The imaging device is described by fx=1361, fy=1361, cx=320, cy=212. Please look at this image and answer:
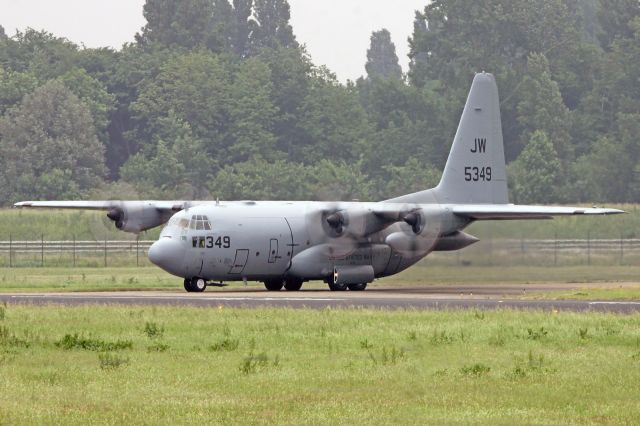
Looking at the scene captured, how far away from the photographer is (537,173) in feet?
338

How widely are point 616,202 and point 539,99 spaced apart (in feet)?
47.2

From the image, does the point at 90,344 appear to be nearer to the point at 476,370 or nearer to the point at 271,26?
the point at 476,370

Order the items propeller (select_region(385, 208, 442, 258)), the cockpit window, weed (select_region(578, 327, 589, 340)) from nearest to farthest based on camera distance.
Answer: weed (select_region(578, 327, 589, 340)), the cockpit window, propeller (select_region(385, 208, 442, 258))

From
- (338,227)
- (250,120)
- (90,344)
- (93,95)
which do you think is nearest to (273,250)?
(338,227)

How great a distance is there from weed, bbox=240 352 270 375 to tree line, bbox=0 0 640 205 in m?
74.4

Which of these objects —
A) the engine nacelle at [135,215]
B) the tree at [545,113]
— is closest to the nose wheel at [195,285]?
the engine nacelle at [135,215]

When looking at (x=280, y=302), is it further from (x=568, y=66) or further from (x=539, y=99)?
(x=568, y=66)

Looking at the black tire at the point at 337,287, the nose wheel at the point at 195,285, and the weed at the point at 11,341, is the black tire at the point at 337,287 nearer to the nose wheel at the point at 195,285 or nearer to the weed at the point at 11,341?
the nose wheel at the point at 195,285

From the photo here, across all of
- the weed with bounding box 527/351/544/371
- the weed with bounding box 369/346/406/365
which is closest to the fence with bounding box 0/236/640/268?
the weed with bounding box 369/346/406/365

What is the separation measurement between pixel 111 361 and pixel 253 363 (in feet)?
8.46

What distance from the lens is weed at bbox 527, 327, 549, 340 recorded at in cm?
2902

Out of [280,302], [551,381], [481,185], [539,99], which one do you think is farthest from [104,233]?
[551,381]

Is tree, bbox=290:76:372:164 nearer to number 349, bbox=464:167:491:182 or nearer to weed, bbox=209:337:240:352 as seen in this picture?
number 349, bbox=464:167:491:182

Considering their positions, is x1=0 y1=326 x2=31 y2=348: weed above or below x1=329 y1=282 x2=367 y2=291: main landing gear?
above
